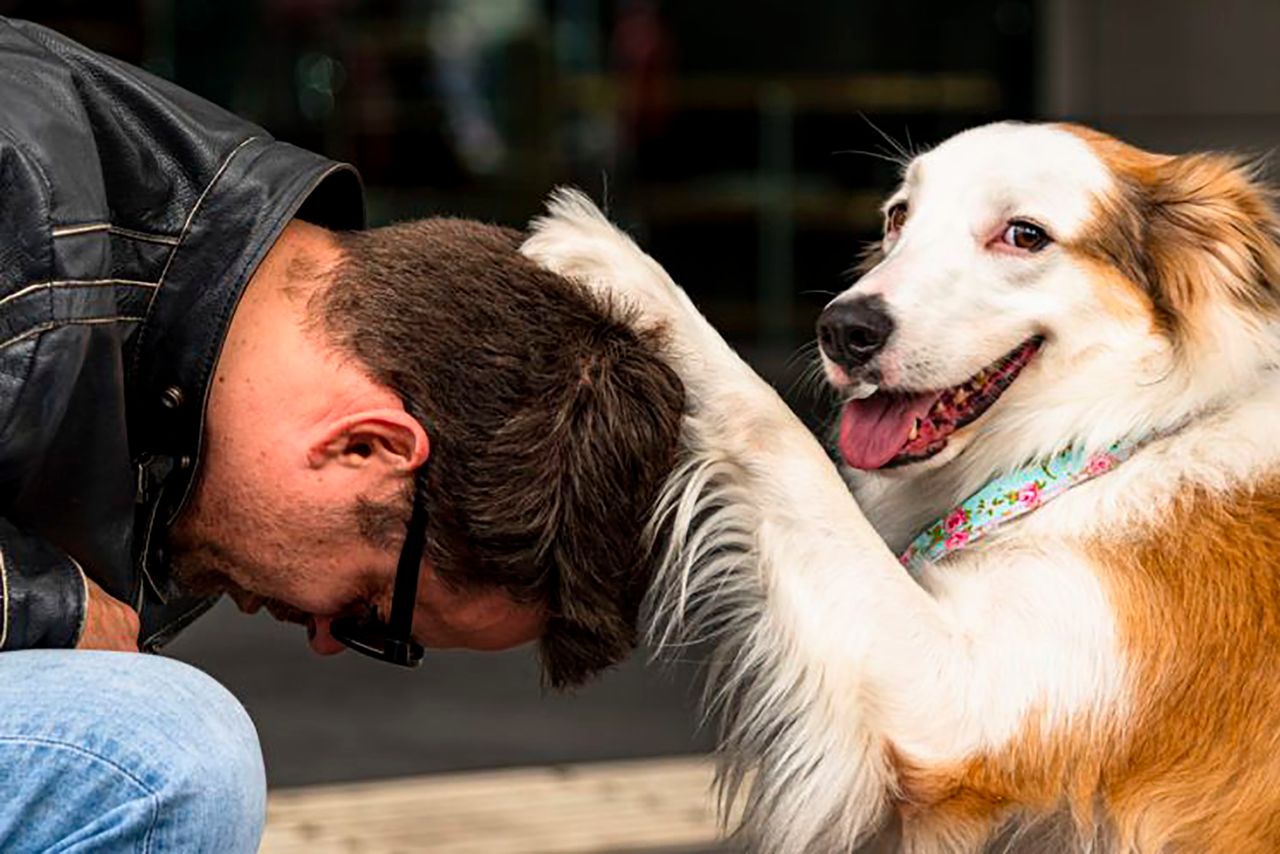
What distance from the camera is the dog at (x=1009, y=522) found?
2955 millimetres

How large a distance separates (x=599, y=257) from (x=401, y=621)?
0.63 m

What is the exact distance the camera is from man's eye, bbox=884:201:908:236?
3.36 m

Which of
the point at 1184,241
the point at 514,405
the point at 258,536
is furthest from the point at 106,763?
the point at 1184,241

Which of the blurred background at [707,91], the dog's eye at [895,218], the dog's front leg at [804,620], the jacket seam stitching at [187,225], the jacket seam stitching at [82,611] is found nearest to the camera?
the jacket seam stitching at [82,611]

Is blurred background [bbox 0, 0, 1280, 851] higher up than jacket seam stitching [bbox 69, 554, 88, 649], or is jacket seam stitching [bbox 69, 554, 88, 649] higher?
jacket seam stitching [bbox 69, 554, 88, 649]

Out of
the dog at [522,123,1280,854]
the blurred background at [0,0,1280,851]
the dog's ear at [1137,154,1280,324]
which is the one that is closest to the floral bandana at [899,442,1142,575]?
the dog at [522,123,1280,854]

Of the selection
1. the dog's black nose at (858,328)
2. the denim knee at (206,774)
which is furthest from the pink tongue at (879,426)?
the denim knee at (206,774)

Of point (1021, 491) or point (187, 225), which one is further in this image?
point (1021, 491)

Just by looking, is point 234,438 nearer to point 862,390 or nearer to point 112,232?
point 112,232

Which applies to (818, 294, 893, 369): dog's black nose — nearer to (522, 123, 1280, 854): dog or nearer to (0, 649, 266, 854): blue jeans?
(522, 123, 1280, 854): dog

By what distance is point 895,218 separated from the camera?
11.1ft

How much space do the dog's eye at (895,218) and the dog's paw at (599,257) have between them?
1.24 feet

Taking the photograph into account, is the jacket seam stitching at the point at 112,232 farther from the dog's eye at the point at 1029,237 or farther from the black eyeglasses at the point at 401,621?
the dog's eye at the point at 1029,237

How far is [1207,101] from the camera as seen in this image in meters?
9.81
